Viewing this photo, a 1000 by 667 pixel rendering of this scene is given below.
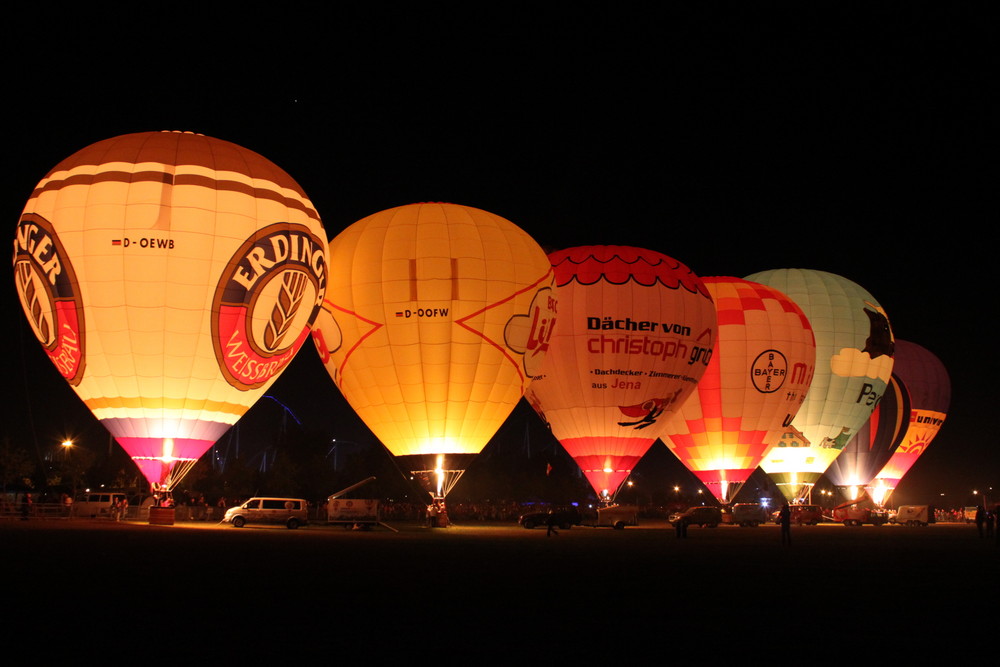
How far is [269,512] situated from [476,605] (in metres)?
20.5

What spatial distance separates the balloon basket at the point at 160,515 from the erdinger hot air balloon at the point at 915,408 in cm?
3408

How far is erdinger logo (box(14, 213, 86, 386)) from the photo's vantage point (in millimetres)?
22438

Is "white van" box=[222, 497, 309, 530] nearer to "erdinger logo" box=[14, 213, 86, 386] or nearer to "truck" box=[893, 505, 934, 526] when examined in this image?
"erdinger logo" box=[14, 213, 86, 386]

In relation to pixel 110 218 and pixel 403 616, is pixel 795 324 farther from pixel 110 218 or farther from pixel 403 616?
pixel 403 616

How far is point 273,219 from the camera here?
23.5m

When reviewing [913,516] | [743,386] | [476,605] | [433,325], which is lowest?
[476,605]

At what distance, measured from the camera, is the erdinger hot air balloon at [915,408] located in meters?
47.6

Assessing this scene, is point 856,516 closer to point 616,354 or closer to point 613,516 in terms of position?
point 613,516

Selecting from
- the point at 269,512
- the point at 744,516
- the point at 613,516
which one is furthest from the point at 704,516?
the point at 269,512

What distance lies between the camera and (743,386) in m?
33.8

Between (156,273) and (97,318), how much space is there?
1582 millimetres

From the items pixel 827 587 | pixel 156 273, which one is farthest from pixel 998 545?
pixel 156 273

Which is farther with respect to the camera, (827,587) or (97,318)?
(97,318)

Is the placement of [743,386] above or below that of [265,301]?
below
